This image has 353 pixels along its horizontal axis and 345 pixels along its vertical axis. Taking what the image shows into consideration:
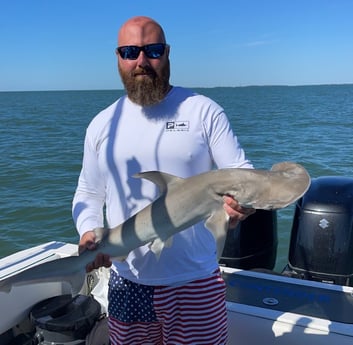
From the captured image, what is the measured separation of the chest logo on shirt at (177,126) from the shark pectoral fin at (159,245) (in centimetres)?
53

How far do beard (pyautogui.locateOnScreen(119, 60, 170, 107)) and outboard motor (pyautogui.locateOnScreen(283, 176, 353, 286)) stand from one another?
7.78ft

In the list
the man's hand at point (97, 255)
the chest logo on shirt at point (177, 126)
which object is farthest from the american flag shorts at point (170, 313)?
the chest logo on shirt at point (177, 126)

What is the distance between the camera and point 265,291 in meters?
3.39

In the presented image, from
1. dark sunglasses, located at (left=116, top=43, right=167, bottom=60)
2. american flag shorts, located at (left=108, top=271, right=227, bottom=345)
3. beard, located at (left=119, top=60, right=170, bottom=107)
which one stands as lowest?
american flag shorts, located at (left=108, top=271, right=227, bottom=345)

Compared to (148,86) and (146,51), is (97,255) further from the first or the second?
(146,51)

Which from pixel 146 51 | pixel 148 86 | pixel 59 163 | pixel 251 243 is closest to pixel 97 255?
pixel 148 86

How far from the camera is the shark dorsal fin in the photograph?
219cm

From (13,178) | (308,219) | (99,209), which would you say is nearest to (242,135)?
(13,178)

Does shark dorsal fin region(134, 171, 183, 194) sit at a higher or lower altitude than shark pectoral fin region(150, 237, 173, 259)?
higher

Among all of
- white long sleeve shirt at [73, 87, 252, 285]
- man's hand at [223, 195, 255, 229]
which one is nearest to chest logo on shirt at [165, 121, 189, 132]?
white long sleeve shirt at [73, 87, 252, 285]

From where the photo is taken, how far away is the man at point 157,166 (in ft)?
7.80

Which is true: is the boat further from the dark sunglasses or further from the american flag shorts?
the dark sunglasses

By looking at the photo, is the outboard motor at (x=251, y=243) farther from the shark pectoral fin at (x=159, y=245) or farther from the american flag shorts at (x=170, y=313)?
the shark pectoral fin at (x=159, y=245)

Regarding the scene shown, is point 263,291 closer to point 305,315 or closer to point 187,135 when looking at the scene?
point 305,315
